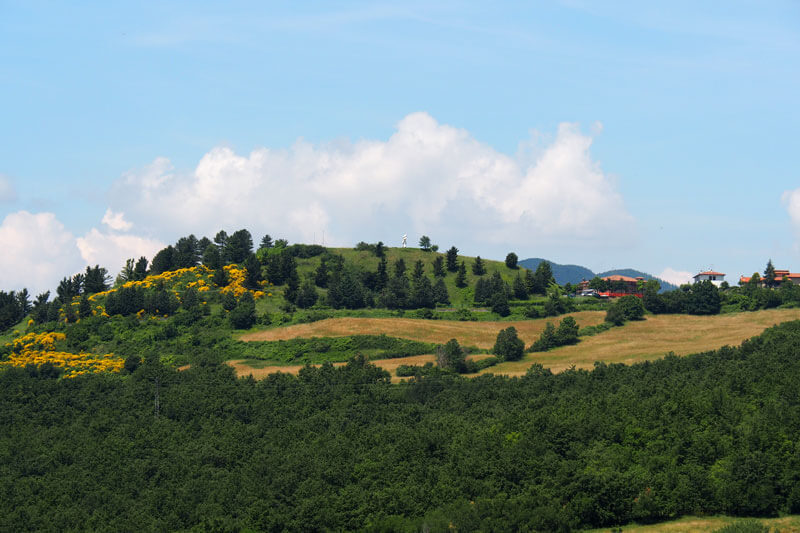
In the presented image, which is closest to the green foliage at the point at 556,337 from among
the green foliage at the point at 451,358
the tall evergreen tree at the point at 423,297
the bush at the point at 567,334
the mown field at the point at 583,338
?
the bush at the point at 567,334

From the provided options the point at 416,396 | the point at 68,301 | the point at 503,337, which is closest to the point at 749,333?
the point at 503,337

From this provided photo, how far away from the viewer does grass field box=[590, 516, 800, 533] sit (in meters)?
69.1

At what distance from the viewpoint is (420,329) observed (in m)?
162

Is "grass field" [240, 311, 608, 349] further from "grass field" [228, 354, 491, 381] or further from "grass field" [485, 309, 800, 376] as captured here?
"grass field" [228, 354, 491, 381]

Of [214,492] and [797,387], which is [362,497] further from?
[797,387]

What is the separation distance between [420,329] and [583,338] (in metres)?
30.9

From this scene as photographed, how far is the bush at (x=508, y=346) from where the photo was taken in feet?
476

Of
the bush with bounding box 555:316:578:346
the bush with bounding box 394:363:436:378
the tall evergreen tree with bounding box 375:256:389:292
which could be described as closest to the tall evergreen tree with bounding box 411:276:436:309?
the tall evergreen tree with bounding box 375:256:389:292

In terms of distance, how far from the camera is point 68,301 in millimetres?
190750

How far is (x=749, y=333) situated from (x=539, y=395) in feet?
177

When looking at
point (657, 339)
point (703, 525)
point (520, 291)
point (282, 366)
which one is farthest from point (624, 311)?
point (703, 525)

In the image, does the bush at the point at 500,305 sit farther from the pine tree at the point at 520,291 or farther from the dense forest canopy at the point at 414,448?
the dense forest canopy at the point at 414,448

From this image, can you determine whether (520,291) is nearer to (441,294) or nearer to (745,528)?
(441,294)

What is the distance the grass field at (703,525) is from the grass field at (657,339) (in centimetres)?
6268
